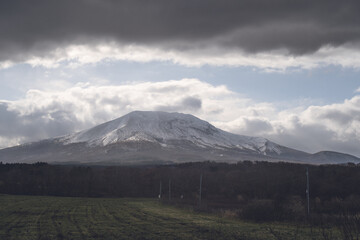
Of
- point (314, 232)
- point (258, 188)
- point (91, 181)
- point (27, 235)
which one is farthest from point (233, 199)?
point (27, 235)

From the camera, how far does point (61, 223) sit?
3581 cm

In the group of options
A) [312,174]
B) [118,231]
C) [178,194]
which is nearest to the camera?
[118,231]

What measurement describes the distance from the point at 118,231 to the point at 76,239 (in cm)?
494

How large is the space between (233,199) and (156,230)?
6547 cm

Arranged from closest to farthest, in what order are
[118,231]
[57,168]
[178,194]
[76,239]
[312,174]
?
[76,239], [118,231], [312,174], [178,194], [57,168]

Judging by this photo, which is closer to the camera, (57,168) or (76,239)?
(76,239)

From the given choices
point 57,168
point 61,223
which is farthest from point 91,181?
point 61,223

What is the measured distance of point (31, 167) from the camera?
13475 centimetres

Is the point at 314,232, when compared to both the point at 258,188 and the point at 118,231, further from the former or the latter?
the point at 258,188

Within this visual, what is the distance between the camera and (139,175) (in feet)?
450

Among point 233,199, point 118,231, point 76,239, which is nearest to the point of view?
point 76,239

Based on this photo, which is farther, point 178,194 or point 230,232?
point 178,194

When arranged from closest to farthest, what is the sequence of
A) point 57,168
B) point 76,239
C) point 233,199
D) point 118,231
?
point 76,239 → point 118,231 → point 233,199 → point 57,168

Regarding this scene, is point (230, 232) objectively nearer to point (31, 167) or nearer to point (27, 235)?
point (27, 235)
